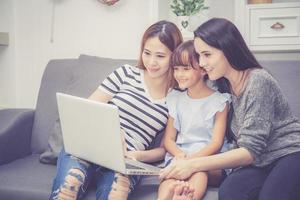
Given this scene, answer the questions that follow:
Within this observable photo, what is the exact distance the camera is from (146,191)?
138 centimetres

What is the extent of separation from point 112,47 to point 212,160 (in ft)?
3.71

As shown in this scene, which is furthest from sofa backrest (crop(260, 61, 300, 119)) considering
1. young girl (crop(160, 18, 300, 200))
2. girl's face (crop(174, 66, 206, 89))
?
girl's face (crop(174, 66, 206, 89))

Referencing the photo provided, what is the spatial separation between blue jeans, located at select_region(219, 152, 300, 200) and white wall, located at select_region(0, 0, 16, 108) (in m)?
1.58

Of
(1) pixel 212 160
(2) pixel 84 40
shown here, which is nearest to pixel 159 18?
(2) pixel 84 40

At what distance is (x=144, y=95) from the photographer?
1575 mm

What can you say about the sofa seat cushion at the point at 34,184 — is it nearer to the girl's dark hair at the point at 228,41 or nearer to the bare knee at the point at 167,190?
the bare knee at the point at 167,190

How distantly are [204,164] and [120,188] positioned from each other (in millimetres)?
272

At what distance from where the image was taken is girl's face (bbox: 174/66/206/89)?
4.80 ft

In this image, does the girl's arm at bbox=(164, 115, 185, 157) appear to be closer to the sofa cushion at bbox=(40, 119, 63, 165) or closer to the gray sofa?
the gray sofa

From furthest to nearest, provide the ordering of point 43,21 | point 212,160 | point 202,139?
point 43,21, point 202,139, point 212,160

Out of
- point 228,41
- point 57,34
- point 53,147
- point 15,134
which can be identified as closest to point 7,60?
point 57,34

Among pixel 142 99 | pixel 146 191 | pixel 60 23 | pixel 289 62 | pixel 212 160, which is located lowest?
pixel 146 191

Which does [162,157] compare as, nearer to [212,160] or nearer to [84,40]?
[212,160]

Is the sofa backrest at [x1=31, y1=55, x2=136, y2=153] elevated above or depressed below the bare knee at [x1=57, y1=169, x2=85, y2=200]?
above
